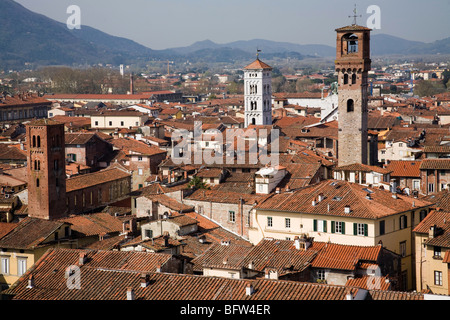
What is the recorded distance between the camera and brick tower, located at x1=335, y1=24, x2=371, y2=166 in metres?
Answer: 42.9

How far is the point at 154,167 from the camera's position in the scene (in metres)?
47.2

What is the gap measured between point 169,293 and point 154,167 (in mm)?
29507

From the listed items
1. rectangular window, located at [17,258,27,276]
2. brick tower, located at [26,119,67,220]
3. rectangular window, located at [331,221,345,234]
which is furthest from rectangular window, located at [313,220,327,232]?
brick tower, located at [26,119,67,220]

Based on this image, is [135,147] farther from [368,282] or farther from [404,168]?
[368,282]

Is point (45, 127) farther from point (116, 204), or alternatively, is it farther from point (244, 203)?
point (244, 203)

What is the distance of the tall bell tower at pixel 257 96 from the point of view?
6856 cm

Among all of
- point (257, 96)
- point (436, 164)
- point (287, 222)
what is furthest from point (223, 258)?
point (257, 96)

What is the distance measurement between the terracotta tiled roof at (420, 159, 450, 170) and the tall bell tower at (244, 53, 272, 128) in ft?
99.4

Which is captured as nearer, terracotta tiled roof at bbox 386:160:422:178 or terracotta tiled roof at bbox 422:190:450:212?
terracotta tiled roof at bbox 422:190:450:212

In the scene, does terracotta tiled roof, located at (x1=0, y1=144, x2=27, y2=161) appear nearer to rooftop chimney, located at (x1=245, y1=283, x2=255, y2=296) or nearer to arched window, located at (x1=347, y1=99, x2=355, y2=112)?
arched window, located at (x1=347, y1=99, x2=355, y2=112)

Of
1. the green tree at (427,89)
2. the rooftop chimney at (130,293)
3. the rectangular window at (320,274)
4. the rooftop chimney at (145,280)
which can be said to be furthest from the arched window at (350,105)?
the green tree at (427,89)

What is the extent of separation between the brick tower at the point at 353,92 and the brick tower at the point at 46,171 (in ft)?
46.2

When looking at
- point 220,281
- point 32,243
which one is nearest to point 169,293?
point 220,281

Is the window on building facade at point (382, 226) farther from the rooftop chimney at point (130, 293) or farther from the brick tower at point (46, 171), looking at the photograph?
the brick tower at point (46, 171)
